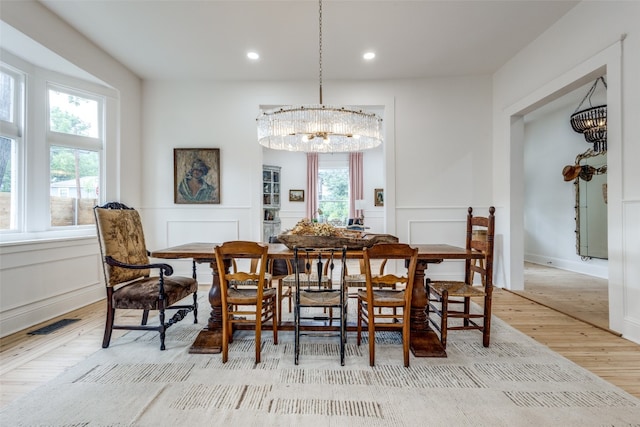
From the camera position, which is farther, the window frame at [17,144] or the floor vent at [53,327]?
the window frame at [17,144]

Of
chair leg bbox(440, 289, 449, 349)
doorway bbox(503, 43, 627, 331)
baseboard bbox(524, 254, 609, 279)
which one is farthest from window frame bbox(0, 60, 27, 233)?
baseboard bbox(524, 254, 609, 279)

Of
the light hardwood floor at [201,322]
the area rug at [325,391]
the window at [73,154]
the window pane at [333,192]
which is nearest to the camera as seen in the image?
the area rug at [325,391]

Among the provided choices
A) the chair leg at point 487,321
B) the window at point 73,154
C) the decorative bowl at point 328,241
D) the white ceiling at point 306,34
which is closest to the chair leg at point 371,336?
the decorative bowl at point 328,241

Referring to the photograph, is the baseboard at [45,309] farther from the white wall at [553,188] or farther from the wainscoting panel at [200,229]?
the white wall at [553,188]

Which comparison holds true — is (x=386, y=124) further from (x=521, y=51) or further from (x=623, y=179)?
(x=623, y=179)

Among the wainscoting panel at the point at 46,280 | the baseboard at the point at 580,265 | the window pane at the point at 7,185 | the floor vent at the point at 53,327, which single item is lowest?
the floor vent at the point at 53,327

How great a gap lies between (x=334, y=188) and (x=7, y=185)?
702cm

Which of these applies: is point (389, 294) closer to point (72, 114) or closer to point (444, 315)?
point (444, 315)

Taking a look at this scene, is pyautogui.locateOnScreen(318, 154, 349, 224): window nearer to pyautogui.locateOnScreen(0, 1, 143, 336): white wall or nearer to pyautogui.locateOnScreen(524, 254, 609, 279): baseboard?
pyautogui.locateOnScreen(524, 254, 609, 279): baseboard

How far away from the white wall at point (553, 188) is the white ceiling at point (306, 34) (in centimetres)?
251

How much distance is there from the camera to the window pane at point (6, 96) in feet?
9.95

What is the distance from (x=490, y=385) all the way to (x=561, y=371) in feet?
1.90

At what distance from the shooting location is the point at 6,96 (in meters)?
3.08

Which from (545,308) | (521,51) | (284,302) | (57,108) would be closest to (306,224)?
(284,302)
